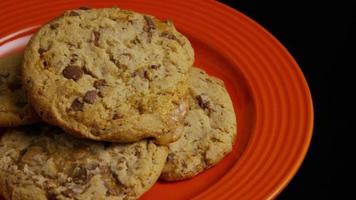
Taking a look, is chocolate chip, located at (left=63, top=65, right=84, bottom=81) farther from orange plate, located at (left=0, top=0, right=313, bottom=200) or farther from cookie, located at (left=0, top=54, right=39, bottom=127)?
orange plate, located at (left=0, top=0, right=313, bottom=200)

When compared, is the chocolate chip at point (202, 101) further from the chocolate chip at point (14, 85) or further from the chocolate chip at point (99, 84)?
Result: the chocolate chip at point (14, 85)

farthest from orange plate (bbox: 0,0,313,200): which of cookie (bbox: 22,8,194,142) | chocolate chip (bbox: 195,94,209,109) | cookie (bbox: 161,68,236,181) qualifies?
cookie (bbox: 22,8,194,142)

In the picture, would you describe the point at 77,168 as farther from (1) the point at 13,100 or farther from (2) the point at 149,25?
(2) the point at 149,25

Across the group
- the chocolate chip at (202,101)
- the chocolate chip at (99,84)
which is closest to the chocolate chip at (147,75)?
the chocolate chip at (99,84)

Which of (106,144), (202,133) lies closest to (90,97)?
(106,144)

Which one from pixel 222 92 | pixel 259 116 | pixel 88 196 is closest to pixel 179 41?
pixel 222 92

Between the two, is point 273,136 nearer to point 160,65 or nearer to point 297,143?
point 297,143
